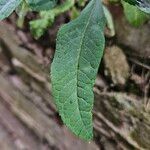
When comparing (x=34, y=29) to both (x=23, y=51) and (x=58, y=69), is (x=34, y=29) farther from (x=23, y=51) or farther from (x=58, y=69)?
(x=58, y=69)

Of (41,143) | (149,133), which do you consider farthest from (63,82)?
(41,143)

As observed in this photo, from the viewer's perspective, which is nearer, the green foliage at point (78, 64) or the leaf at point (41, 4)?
the green foliage at point (78, 64)

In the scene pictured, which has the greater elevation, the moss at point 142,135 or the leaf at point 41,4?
the leaf at point 41,4

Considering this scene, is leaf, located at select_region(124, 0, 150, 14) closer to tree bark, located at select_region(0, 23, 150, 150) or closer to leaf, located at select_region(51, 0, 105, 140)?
leaf, located at select_region(51, 0, 105, 140)

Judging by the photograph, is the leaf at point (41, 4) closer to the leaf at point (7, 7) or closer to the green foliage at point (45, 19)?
the leaf at point (7, 7)

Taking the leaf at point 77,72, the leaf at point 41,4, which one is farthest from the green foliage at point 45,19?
the leaf at point 77,72

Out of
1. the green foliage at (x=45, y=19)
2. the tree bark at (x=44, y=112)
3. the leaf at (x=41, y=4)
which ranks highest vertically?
the leaf at (x=41, y=4)
